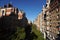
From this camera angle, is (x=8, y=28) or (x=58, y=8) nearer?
(x=58, y=8)

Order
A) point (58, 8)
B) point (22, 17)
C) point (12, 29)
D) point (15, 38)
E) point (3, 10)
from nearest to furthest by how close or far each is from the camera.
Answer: point (58, 8)
point (15, 38)
point (12, 29)
point (3, 10)
point (22, 17)

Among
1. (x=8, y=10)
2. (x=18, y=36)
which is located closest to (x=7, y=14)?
(x=8, y=10)

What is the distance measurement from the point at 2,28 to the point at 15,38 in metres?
9.59

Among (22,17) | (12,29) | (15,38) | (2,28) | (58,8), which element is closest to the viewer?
(58,8)

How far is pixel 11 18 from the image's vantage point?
5100cm

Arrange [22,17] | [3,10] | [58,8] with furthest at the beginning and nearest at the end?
1. [22,17]
2. [3,10]
3. [58,8]

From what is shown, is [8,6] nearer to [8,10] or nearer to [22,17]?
[8,10]

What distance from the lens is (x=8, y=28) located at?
50.2 m

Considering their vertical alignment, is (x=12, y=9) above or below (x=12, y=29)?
above

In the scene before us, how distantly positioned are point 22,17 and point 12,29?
1193cm

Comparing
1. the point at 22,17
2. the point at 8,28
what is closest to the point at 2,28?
the point at 8,28

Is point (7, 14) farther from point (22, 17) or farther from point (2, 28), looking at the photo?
point (22, 17)

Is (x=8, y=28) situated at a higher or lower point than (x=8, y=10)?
lower

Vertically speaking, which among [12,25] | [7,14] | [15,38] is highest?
[7,14]
